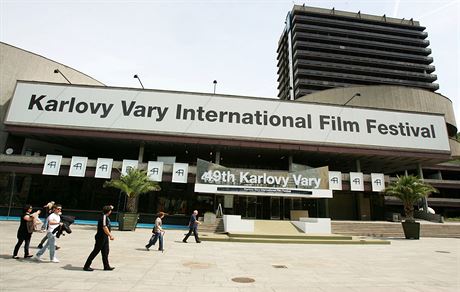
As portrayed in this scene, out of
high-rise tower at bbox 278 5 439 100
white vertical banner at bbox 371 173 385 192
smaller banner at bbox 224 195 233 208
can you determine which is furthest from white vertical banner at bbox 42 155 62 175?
high-rise tower at bbox 278 5 439 100

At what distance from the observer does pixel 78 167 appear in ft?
93.6

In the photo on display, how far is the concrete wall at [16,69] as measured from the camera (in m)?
32.8

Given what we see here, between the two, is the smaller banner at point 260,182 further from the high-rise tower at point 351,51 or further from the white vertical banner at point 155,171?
the high-rise tower at point 351,51

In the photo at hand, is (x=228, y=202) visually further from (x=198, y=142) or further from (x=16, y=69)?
(x=16, y=69)

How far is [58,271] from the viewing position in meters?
7.99

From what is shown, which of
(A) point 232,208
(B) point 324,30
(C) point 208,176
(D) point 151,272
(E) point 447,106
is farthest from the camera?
(B) point 324,30

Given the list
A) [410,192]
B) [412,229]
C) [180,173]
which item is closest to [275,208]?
[180,173]

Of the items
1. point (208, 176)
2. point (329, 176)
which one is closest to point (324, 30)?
point (329, 176)

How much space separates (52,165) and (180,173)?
42.9 feet

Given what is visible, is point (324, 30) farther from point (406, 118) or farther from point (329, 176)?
point (329, 176)

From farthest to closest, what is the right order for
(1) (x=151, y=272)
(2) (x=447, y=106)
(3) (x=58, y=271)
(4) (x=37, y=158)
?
(2) (x=447, y=106)
(4) (x=37, y=158)
(1) (x=151, y=272)
(3) (x=58, y=271)

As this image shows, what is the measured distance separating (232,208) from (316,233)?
11.9 m

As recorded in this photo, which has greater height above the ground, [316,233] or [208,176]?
[208,176]

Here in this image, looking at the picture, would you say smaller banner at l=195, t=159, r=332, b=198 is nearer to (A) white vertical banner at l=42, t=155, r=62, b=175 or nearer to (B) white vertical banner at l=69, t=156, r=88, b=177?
(B) white vertical banner at l=69, t=156, r=88, b=177
